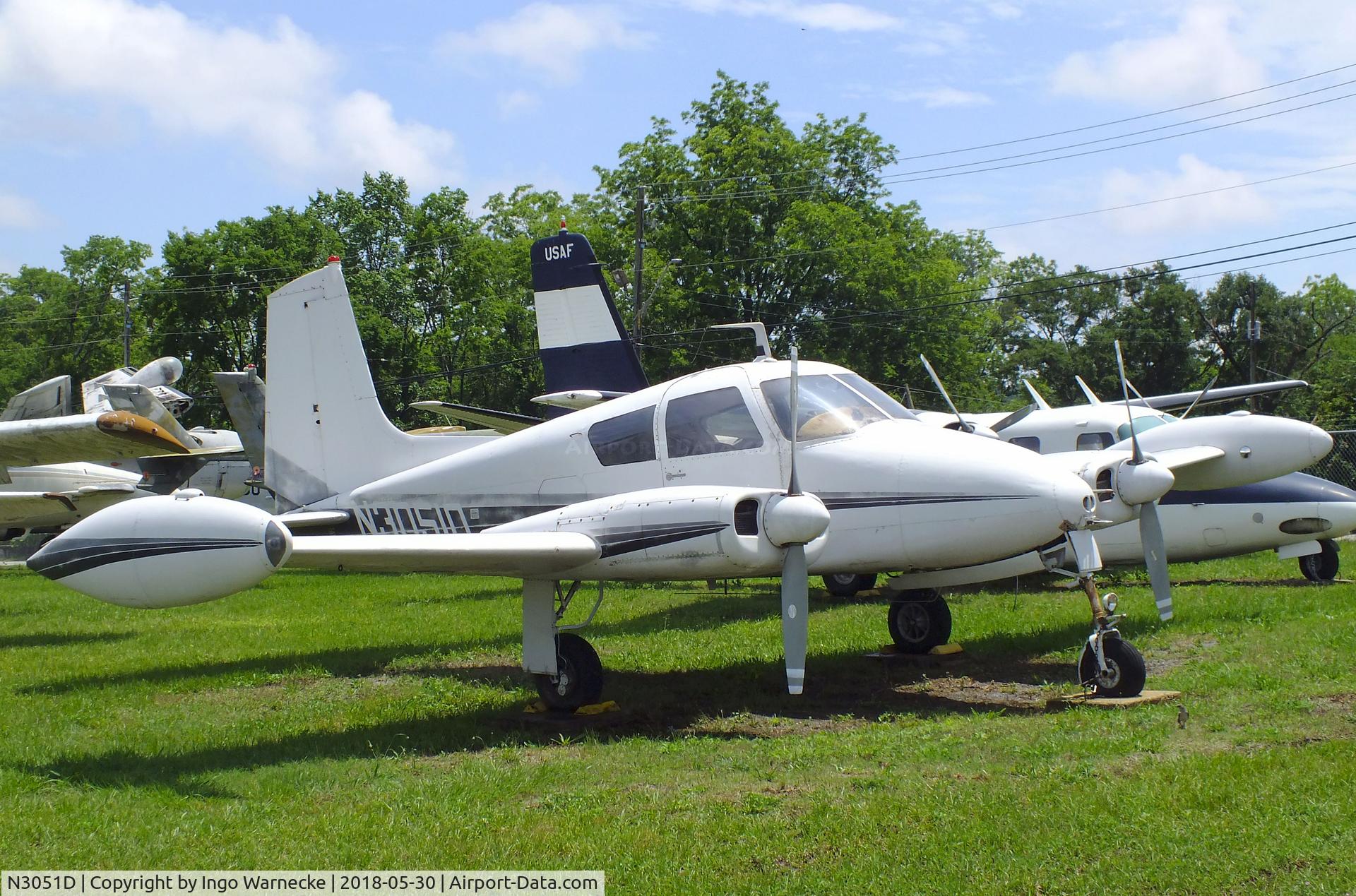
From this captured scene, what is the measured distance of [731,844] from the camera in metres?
5.04

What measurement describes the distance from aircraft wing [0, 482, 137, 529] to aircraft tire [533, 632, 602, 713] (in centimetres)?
1281

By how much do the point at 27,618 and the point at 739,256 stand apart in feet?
101

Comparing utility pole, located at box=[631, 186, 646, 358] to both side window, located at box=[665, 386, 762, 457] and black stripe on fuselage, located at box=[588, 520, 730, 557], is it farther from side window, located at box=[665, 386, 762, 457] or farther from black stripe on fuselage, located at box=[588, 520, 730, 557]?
black stripe on fuselage, located at box=[588, 520, 730, 557]

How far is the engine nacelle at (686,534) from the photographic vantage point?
24.2 feet

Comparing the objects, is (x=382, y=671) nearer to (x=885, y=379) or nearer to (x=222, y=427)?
(x=885, y=379)

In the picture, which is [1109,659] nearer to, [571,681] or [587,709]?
[587,709]

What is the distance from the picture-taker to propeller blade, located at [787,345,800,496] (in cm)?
756

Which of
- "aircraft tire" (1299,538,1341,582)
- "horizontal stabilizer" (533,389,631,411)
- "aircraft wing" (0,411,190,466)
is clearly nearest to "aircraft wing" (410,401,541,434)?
"horizontal stabilizer" (533,389,631,411)

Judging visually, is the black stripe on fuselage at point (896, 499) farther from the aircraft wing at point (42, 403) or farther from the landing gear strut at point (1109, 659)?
the aircraft wing at point (42, 403)

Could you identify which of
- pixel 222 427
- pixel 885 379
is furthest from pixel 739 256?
pixel 222 427

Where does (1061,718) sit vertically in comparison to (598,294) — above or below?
below

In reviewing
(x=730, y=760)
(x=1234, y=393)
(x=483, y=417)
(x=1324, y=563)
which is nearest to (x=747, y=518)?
(x=730, y=760)

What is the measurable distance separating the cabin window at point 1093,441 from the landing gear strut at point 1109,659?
7391 millimetres

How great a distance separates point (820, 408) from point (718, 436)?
811 millimetres
